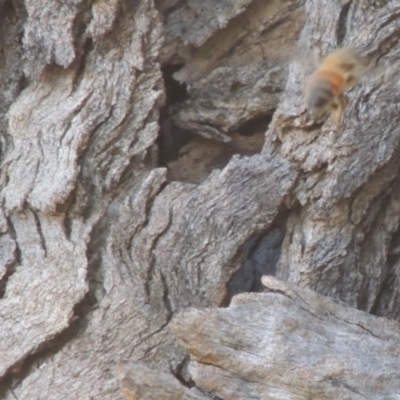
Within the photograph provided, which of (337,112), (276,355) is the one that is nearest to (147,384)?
(276,355)

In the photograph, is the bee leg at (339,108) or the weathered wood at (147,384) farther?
the bee leg at (339,108)

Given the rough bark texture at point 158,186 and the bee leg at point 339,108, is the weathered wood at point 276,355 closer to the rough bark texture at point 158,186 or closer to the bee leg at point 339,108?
the rough bark texture at point 158,186

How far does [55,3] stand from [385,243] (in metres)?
1.06

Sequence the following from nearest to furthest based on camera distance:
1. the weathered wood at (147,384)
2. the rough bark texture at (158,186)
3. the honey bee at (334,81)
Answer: the weathered wood at (147,384) → the honey bee at (334,81) → the rough bark texture at (158,186)

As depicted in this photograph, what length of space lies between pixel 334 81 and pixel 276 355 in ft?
2.06

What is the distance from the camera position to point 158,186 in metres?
2.51

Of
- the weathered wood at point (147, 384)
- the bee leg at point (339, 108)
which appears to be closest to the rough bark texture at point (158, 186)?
the bee leg at point (339, 108)

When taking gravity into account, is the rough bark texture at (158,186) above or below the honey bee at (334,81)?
below

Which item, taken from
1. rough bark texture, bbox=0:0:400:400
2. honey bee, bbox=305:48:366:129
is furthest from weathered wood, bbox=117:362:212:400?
honey bee, bbox=305:48:366:129

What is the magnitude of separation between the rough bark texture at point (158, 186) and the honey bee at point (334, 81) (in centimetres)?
11

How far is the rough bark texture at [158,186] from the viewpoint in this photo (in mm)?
2330

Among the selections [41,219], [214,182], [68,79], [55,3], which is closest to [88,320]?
[41,219]

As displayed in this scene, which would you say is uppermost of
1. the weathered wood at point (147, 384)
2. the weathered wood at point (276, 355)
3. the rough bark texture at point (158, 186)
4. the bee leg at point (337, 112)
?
the bee leg at point (337, 112)

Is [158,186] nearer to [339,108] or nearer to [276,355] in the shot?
[339,108]
